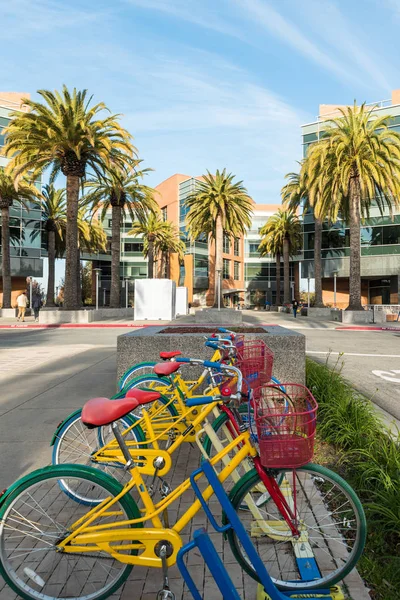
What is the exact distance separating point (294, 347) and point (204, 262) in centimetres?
6807

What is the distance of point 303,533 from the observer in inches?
108

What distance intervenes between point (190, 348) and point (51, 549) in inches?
171

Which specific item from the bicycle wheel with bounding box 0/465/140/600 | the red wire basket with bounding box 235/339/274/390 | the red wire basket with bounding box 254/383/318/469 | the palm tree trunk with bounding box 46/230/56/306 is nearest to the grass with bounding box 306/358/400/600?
the red wire basket with bounding box 254/383/318/469

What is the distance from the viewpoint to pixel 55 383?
8758mm

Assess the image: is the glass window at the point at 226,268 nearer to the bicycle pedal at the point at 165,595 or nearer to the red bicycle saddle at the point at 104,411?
the red bicycle saddle at the point at 104,411

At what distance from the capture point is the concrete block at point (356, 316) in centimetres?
2998

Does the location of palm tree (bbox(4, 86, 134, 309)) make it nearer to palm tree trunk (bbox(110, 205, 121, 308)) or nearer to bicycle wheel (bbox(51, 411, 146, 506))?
palm tree trunk (bbox(110, 205, 121, 308))

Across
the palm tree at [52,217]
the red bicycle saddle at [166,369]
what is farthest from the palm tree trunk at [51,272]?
the red bicycle saddle at [166,369]

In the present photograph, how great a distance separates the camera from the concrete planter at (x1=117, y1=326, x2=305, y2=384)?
6.70 m

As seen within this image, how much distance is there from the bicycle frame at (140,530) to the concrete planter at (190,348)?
165 inches

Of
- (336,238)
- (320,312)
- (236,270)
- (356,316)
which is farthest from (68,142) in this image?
(236,270)

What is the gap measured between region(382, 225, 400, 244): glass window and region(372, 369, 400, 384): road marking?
133ft

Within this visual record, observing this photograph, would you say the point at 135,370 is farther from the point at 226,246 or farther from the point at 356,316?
the point at 226,246

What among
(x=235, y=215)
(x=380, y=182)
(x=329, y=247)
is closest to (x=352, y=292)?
(x=380, y=182)
